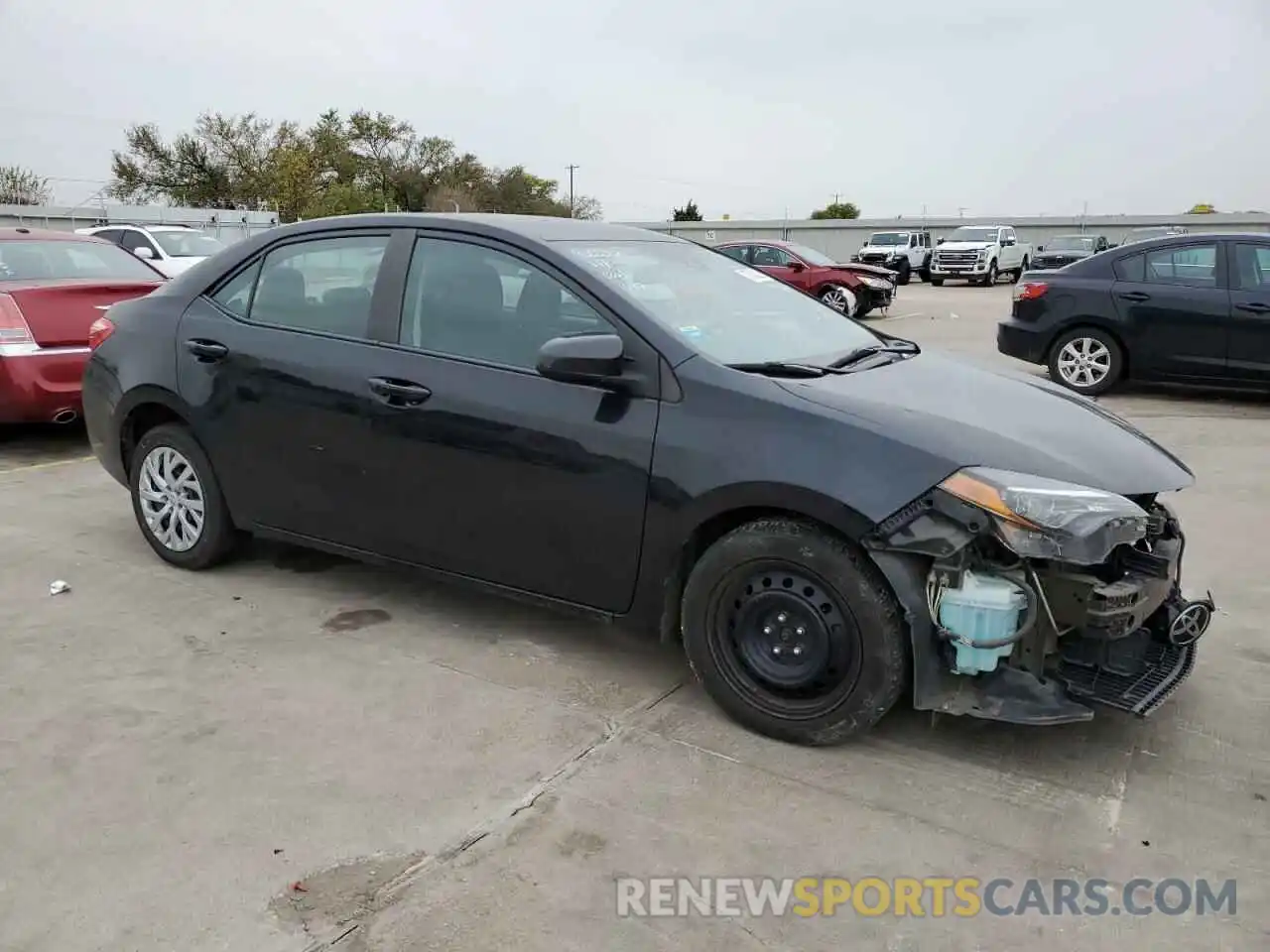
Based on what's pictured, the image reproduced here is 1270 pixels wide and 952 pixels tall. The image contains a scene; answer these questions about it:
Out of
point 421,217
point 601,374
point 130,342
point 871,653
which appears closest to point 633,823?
point 871,653

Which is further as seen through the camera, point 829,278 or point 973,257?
point 973,257

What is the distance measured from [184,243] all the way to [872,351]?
16708mm

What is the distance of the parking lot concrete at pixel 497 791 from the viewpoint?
96.8 inches

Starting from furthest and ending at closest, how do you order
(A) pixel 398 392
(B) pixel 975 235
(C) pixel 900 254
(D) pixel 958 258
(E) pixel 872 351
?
1. (C) pixel 900 254
2. (B) pixel 975 235
3. (D) pixel 958 258
4. (E) pixel 872 351
5. (A) pixel 398 392

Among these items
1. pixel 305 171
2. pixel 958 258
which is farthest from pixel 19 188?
pixel 958 258

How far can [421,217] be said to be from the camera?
4043 mm

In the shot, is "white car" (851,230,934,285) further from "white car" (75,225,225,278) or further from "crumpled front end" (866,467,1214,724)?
"crumpled front end" (866,467,1214,724)

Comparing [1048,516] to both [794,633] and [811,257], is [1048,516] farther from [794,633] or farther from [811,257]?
[811,257]

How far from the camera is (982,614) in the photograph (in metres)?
2.91

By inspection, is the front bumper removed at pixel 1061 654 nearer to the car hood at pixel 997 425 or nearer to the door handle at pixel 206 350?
the car hood at pixel 997 425

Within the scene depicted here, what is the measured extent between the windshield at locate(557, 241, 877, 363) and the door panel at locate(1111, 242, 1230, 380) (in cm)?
600

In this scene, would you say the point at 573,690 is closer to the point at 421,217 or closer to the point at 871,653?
the point at 871,653

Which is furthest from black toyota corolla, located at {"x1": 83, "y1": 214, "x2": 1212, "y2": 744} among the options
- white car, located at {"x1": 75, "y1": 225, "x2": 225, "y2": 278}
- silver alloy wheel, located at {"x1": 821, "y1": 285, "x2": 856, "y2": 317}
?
silver alloy wheel, located at {"x1": 821, "y1": 285, "x2": 856, "y2": 317}

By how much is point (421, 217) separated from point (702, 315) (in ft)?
3.89
